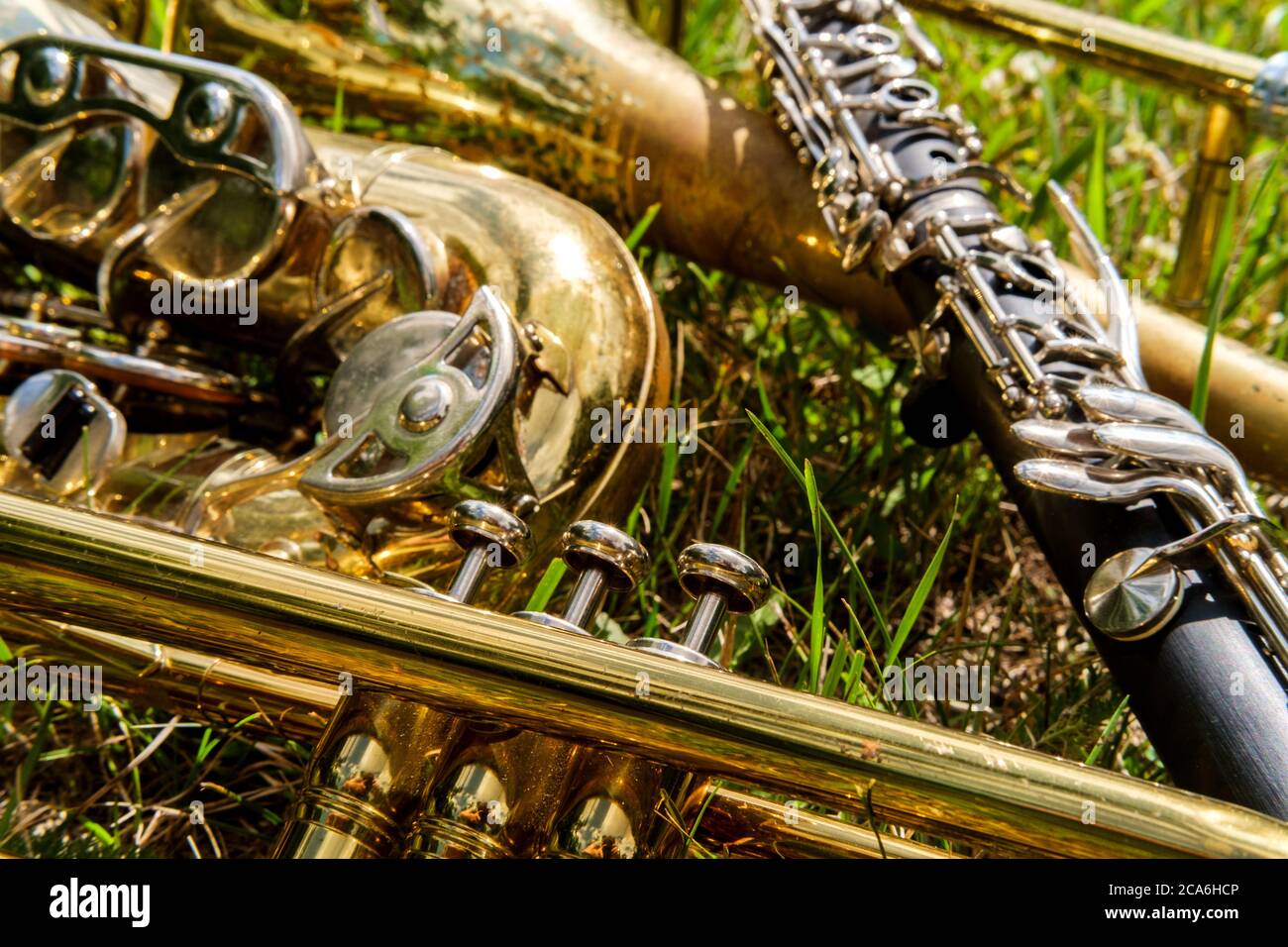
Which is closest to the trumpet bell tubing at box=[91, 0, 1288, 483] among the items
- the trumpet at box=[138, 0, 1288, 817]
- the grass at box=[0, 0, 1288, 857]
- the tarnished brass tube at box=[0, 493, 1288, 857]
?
the trumpet at box=[138, 0, 1288, 817]

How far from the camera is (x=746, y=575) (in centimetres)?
110

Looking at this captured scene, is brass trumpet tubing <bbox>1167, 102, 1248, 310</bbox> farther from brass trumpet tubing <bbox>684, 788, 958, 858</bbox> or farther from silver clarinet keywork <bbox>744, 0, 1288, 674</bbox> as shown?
brass trumpet tubing <bbox>684, 788, 958, 858</bbox>

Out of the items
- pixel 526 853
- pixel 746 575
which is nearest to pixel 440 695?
pixel 526 853

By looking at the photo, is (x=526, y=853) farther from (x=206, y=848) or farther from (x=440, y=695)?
(x=206, y=848)

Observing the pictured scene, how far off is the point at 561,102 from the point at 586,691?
109 centimetres

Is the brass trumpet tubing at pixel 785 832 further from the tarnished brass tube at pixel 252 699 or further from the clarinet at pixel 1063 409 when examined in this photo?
the clarinet at pixel 1063 409

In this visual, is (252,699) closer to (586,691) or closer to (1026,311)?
(586,691)

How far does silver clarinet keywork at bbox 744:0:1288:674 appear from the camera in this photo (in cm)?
117

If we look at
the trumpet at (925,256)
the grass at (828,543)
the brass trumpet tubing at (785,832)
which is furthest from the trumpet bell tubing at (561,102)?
the brass trumpet tubing at (785,832)

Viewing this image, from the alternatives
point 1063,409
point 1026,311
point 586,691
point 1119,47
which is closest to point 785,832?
point 586,691

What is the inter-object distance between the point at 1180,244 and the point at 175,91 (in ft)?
5.27

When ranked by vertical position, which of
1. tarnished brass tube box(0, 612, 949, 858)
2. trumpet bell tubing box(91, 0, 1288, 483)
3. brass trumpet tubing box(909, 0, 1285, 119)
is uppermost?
brass trumpet tubing box(909, 0, 1285, 119)

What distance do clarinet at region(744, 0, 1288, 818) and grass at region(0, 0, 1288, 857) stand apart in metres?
0.16

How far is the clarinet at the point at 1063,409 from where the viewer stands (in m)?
1.13
